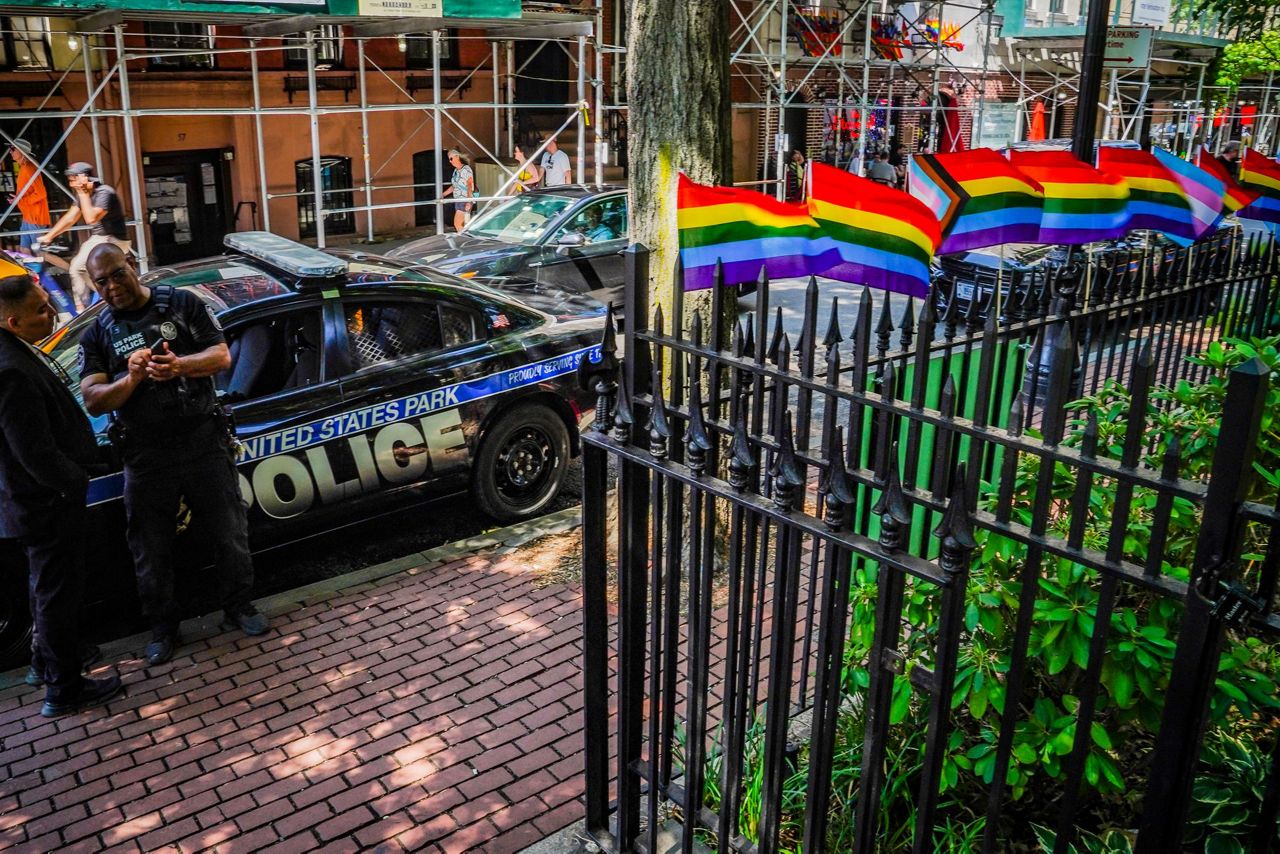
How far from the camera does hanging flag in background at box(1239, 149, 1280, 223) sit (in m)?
6.34

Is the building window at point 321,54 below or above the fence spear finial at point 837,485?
above

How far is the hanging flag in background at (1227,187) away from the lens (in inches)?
243

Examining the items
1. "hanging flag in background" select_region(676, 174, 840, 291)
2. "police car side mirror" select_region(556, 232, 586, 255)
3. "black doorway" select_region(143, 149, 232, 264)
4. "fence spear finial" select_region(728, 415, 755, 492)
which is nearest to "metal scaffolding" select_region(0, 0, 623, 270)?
"black doorway" select_region(143, 149, 232, 264)

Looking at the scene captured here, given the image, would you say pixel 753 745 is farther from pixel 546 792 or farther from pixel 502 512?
pixel 502 512

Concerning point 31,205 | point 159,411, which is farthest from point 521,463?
point 31,205

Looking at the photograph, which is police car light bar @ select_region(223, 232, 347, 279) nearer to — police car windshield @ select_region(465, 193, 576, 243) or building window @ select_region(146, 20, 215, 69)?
police car windshield @ select_region(465, 193, 576, 243)

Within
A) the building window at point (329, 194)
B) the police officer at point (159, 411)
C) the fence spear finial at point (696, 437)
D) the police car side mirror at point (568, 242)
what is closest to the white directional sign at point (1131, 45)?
the building window at point (329, 194)

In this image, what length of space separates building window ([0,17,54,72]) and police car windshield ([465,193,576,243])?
22.6ft

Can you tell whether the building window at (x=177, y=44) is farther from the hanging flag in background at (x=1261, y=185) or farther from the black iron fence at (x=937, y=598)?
the black iron fence at (x=937, y=598)

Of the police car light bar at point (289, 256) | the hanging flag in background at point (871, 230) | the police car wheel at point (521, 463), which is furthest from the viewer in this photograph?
the police car wheel at point (521, 463)

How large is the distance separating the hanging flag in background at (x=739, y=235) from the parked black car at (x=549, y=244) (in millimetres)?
7215

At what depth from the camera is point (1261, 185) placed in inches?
252

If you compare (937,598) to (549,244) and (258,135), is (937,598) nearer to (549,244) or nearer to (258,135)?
(549,244)

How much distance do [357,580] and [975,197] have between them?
398 centimetres
